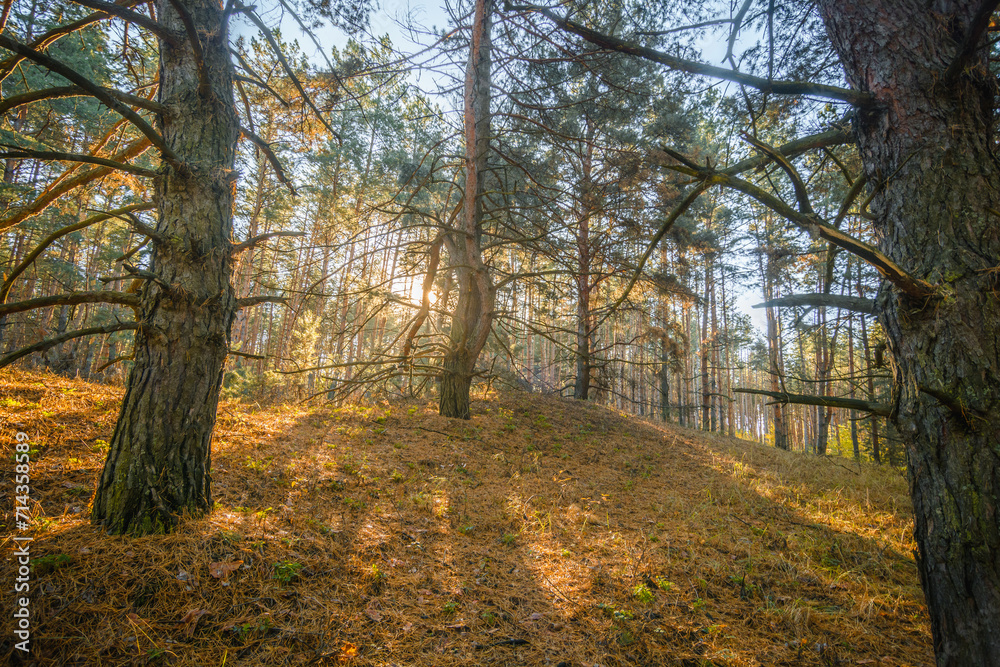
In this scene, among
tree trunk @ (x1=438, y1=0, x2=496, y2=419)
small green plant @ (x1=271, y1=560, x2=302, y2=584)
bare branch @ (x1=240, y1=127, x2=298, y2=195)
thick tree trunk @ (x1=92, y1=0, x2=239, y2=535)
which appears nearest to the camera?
small green plant @ (x1=271, y1=560, x2=302, y2=584)

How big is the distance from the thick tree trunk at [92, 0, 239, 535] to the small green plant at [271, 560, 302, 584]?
921 millimetres

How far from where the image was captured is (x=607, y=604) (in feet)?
10.4

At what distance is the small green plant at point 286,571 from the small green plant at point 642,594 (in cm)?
277

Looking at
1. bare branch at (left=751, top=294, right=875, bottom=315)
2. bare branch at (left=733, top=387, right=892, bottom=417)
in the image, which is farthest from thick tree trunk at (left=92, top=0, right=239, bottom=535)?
bare branch at (left=751, top=294, right=875, bottom=315)

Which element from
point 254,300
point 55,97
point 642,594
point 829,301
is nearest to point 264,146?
point 55,97

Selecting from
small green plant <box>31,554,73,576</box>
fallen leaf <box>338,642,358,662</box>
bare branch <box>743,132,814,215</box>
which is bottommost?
fallen leaf <box>338,642,358,662</box>

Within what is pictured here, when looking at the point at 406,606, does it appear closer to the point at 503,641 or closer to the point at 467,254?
the point at 503,641

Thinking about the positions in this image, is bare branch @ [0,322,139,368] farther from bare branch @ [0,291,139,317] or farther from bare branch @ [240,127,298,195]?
bare branch @ [240,127,298,195]

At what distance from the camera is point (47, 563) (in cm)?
246

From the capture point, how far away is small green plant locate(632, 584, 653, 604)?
3.20 meters

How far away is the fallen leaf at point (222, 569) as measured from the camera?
8.91 ft

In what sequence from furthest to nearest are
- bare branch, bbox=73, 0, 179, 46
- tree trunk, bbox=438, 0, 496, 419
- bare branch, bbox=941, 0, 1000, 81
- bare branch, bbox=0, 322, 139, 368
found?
tree trunk, bbox=438, 0, 496, 419 < bare branch, bbox=73, 0, 179, 46 < bare branch, bbox=0, 322, 139, 368 < bare branch, bbox=941, 0, 1000, 81

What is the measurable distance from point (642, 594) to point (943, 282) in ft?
9.84

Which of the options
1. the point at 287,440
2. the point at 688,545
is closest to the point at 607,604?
the point at 688,545
